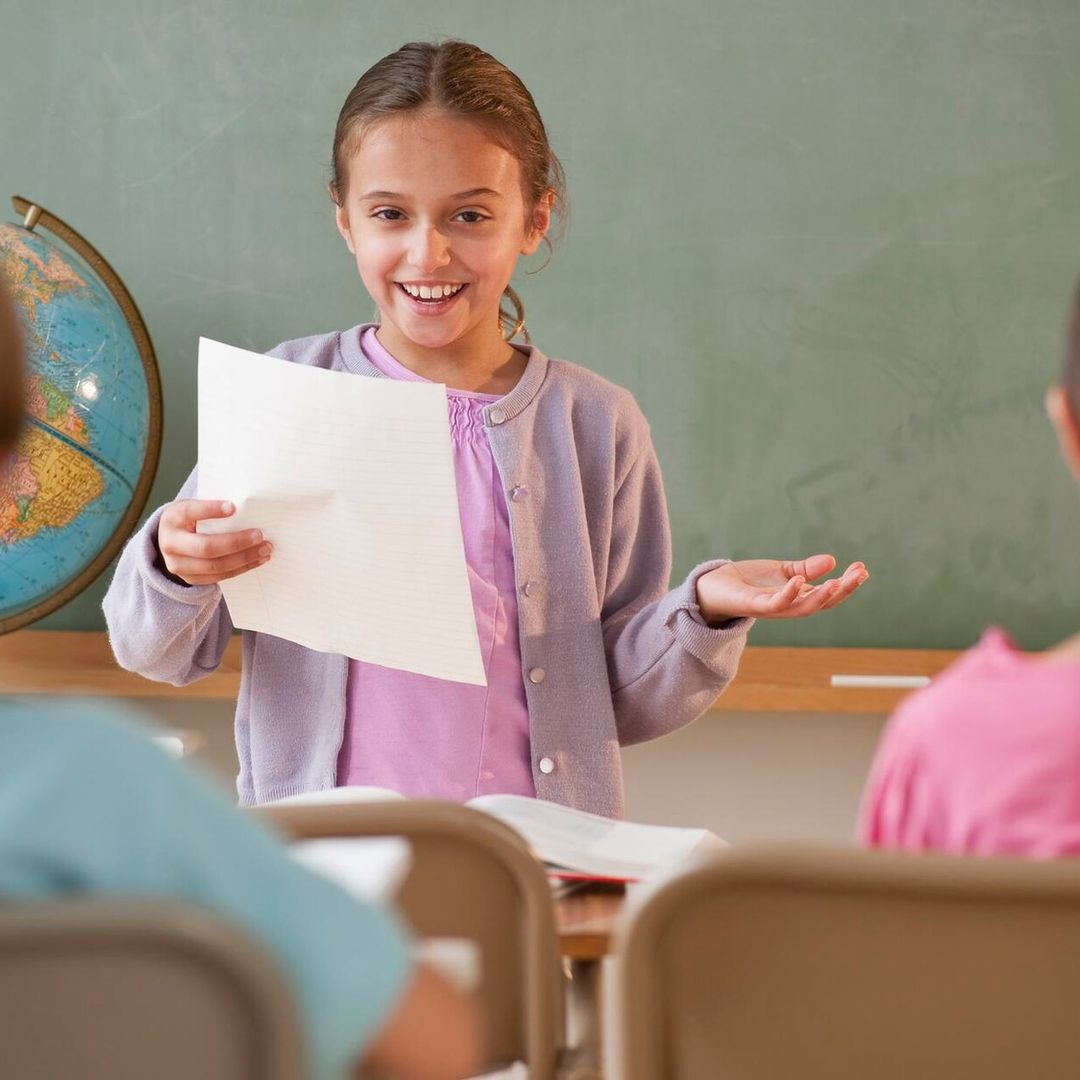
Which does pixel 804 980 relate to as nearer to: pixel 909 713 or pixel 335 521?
pixel 909 713

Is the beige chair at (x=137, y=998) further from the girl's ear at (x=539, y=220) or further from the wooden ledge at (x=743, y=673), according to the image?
the wooden ledge at (x=743, y=673)

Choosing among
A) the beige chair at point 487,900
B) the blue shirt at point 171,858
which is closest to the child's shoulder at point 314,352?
the beige chair at point 487,900

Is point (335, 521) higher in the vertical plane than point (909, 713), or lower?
higher

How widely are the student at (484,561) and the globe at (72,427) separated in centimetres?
60

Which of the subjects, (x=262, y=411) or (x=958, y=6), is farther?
(x=958, y=6)

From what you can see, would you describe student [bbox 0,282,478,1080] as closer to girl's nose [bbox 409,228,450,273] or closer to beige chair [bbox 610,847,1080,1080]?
beige chair [bbox 610,847,1080,1080]

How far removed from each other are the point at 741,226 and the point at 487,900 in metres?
1.96

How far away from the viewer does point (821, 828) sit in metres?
2.80

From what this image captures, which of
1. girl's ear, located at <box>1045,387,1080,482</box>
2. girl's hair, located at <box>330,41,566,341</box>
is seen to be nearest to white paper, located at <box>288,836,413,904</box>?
girl's ear, located at <box>1045,387,1080,482</box>

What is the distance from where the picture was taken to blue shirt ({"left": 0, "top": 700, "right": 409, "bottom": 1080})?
62cm

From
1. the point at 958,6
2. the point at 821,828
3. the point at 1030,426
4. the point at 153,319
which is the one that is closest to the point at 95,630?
the point at 153,319

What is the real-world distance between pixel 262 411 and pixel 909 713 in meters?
0.87

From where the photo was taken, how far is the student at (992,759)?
0.78 m

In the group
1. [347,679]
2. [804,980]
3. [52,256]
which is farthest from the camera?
[52,256]
